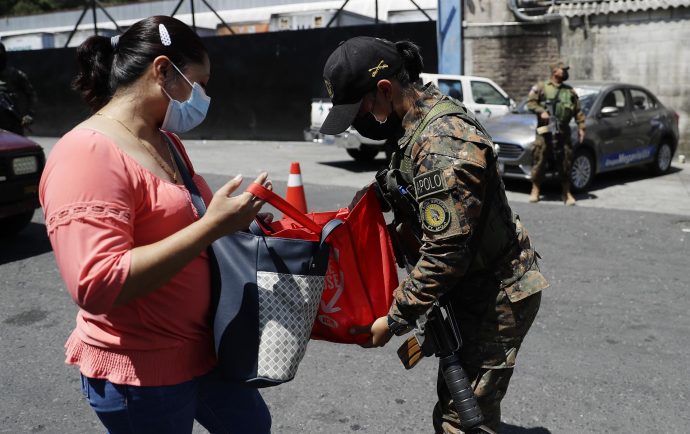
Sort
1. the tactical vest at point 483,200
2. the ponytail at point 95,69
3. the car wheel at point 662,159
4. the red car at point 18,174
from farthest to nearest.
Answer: the car wheel at point 662,159, the red car at point 18,174, the tactical vest at point 483,200, the ponytail at point 95,69

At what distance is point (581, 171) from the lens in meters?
9.97

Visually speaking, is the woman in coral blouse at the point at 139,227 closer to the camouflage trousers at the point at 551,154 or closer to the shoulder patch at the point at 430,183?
the shoulder patch at the point at 430,183

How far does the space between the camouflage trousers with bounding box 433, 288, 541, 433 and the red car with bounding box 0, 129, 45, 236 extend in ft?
18.6

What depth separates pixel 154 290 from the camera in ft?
5.61

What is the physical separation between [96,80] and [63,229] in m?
0.49

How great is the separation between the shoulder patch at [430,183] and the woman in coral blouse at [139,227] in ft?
1.62

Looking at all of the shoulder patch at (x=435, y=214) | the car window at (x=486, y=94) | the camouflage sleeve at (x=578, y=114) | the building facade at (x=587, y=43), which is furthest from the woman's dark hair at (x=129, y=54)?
the building facade at (x=587, y=43)

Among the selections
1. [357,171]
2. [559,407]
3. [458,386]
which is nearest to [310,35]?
[357,171]

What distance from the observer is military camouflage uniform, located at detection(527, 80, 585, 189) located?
30.2 ft

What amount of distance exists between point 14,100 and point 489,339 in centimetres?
945

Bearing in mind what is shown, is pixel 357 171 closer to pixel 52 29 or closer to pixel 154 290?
pixel 154 290

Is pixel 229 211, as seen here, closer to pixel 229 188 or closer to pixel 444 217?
pixel 229 188

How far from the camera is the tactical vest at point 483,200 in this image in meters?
2.12

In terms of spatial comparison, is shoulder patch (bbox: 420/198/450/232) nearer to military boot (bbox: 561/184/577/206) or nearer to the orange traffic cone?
the orange traffic cone
